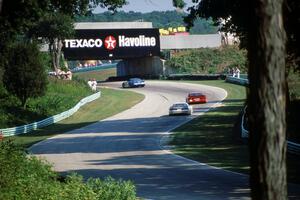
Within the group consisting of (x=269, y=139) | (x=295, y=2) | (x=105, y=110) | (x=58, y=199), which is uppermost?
(x=295, y=2)

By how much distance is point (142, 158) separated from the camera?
34.2m

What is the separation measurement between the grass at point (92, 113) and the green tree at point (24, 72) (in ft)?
13.3

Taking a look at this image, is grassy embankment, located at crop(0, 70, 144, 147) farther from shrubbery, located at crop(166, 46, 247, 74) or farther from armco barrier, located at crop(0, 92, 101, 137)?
shrubbery, located at crop(166, 46, 247, 74)

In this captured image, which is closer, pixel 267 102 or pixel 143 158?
pixel 267 102

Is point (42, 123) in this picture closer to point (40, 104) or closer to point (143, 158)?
point (40, 104)

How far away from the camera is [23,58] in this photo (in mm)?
59219

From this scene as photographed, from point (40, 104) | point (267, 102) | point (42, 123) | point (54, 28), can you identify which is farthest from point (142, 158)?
point (54, 28)

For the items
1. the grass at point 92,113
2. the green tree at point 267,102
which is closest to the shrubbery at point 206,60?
the grass at point 92,113

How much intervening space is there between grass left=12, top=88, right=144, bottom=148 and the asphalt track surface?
1430 mm

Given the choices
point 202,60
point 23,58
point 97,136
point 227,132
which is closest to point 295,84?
point 227,132

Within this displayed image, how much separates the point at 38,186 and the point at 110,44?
281ft

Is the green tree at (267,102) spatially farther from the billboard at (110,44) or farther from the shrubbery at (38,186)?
the billboard at (110,44)

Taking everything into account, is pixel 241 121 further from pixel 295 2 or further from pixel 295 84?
pixel 295 2

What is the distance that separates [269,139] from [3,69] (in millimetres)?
59397
